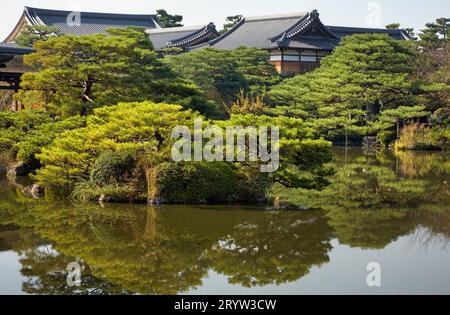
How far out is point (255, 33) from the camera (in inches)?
1583

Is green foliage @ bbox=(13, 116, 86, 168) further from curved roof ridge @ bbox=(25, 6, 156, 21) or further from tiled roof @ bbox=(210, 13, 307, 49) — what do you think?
curved roof ridge @ bbox=(25, 6, 156, 21)

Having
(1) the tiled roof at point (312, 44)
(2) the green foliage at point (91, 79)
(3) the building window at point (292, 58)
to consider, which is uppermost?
(1) the tiled roof at point (312, 44)

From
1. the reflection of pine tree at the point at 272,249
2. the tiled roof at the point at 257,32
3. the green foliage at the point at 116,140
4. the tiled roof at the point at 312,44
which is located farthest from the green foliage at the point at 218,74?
the reflection of pine tree at the point at 272,249

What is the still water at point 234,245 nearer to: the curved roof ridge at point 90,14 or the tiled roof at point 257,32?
the tiled roof at point 257,32

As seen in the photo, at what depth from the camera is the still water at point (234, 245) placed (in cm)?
813

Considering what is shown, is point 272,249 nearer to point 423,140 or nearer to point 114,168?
point 114,168

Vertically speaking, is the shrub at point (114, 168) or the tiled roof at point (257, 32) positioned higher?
the tiled roof at point (257, 32)

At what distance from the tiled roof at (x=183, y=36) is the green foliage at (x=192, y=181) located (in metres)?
27.0

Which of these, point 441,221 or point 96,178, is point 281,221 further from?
point 96,178

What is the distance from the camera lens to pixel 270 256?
9.45 m

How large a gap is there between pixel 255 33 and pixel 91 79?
22992 mm

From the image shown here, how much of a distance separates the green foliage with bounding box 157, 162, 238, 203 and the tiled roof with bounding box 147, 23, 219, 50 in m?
27.0
